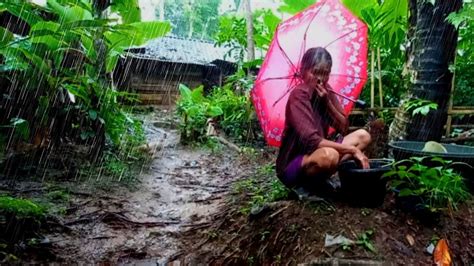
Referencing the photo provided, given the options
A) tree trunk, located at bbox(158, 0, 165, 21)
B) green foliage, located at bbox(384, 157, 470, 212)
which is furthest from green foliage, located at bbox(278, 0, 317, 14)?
tree trunk, located at bbox(158, 0, 165, 21)

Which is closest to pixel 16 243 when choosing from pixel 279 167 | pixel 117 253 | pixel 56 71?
pixel 117 253

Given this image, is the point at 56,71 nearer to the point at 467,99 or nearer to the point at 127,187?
the point at 127,187

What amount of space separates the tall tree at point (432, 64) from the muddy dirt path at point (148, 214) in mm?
2374

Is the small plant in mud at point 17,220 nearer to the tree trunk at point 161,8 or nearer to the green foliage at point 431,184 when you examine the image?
the green foliage at point 431,184

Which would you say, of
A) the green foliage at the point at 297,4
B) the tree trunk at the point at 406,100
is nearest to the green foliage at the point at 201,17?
the green foliage at the point at 297,4

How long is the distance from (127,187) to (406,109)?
362 centimetres

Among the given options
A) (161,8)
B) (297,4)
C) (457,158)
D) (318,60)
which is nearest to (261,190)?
(318,60)

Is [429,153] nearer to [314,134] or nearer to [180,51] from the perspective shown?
[314,134]

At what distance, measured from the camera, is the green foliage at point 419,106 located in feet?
10.5

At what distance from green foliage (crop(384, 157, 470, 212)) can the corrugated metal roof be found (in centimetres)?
1508

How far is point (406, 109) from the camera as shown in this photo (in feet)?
11.6

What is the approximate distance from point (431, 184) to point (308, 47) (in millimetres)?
1875

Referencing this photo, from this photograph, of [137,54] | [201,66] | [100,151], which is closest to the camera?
[100,151]

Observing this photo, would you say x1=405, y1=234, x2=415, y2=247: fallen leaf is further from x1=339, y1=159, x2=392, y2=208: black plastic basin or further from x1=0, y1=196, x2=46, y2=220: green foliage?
x1=0, y1=196, x2=46, y2=220: green foliage
